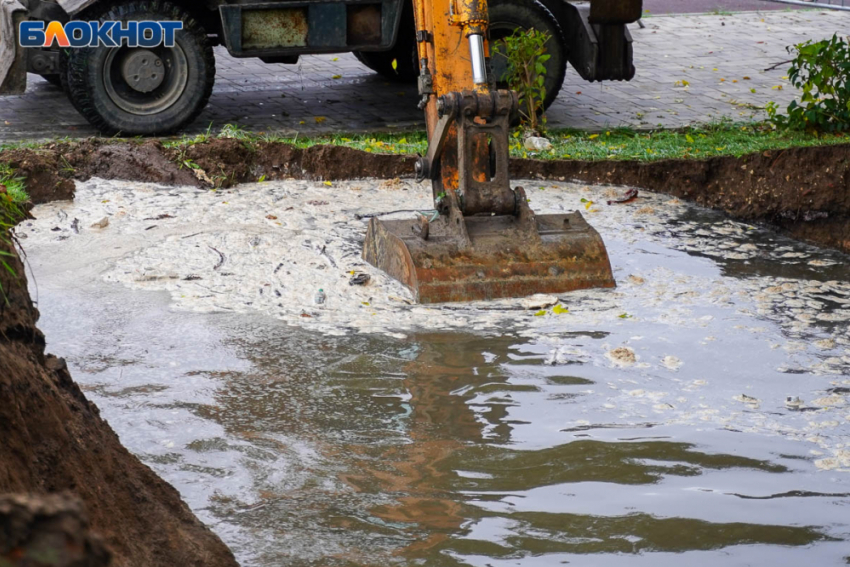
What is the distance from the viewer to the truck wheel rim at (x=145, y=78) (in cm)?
913

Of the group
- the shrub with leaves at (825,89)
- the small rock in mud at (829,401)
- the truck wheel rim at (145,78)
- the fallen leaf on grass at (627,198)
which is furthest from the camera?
the truck wheel rim at (145,78)

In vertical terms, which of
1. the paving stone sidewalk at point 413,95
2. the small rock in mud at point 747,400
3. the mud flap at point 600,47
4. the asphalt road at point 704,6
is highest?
the asphalt road at point 704,6

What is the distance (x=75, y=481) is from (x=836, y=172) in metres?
6.12

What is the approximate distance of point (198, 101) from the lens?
9.37m

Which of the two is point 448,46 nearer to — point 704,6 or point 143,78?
point 143,78

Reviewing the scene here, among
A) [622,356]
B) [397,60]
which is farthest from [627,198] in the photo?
[397,60]

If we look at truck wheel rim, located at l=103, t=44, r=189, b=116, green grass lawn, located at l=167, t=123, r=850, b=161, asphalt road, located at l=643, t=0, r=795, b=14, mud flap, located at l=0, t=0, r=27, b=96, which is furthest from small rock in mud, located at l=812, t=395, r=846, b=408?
asphalt road, located at l=643, t=0, r=795, b=14

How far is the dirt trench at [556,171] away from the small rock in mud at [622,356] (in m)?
2.78

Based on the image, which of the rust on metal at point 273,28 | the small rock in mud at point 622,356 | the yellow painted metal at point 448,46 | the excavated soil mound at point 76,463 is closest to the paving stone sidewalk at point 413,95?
the rust on metal at point 273,28

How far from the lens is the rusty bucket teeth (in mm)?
5824

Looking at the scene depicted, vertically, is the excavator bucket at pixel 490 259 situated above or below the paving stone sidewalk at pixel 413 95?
below

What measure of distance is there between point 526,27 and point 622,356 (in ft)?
18.4

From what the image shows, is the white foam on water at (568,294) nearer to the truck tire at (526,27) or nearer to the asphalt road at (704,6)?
the truck tire at (526,27)

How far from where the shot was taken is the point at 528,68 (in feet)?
29.6
